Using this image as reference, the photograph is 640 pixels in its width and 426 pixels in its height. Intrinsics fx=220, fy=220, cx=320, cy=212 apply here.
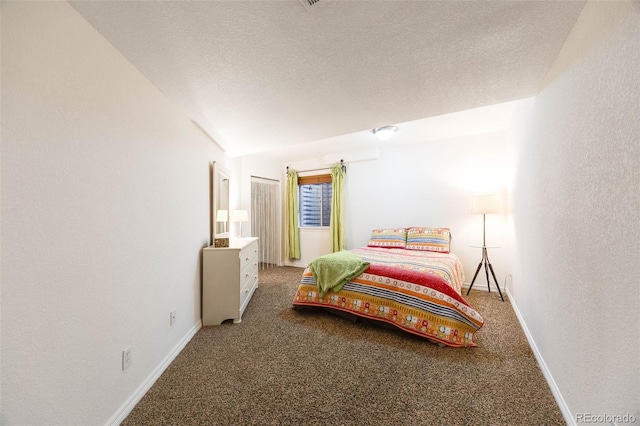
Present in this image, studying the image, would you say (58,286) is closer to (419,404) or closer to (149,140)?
(149,140)

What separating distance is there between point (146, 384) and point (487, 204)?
155 inches

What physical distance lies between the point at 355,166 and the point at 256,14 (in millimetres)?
3452

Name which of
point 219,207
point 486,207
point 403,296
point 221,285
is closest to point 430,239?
point 486,207

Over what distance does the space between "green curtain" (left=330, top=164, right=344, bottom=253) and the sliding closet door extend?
4.44ft

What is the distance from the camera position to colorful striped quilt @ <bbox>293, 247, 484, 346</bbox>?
1.87m

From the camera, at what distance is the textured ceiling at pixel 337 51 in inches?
40.4

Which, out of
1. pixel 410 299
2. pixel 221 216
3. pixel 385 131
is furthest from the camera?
pixel 385 131

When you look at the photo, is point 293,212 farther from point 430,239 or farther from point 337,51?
point 337,51

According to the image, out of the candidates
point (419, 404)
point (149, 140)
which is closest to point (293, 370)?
point (419, 404)

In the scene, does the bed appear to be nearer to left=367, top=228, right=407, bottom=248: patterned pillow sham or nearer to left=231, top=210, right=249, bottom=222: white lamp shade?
left=367, top=228, right=407, bottom=248: patterned pillow sham

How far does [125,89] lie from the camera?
1.32 metres

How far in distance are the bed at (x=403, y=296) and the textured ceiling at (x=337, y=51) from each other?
5.13ft

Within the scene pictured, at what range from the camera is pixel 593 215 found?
0.98 meters

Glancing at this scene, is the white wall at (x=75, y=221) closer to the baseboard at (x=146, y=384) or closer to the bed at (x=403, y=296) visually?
the baseboard at (x=146, y=384)
